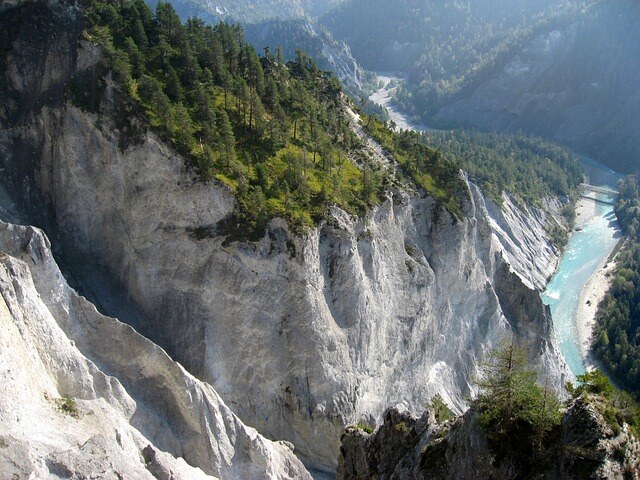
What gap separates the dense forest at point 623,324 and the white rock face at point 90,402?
65129 millimetres

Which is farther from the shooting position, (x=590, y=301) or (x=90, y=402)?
(x=590, y=301)

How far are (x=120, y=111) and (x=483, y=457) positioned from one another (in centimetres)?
3564

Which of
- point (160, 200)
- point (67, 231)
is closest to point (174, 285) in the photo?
point (160, 200)

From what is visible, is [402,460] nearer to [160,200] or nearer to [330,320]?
[330,320]

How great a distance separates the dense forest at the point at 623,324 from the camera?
85188 millimetres

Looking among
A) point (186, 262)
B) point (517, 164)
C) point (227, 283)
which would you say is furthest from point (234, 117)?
point (517, 164)

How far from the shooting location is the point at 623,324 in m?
95.3

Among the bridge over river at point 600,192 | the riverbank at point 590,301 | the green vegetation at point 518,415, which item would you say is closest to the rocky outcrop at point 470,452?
the green vegetation at point 518,415

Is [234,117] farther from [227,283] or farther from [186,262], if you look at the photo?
[227,283]

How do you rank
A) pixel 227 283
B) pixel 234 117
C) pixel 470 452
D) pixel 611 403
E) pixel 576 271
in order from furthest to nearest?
pixel 576 271
pixel 234 117
pixel 227 283
pixel 470 452
pixel 611 403

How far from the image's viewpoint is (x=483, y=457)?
888 inches

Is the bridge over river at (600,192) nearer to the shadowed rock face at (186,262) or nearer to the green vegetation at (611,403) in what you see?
the shadowed rock face at (186,262)

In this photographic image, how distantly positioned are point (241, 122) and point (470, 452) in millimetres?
35514

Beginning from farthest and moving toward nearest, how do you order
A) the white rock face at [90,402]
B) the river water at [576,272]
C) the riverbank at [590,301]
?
the river water at [576,272], the riverbank at [590,301], the white rock face at [90,402]
